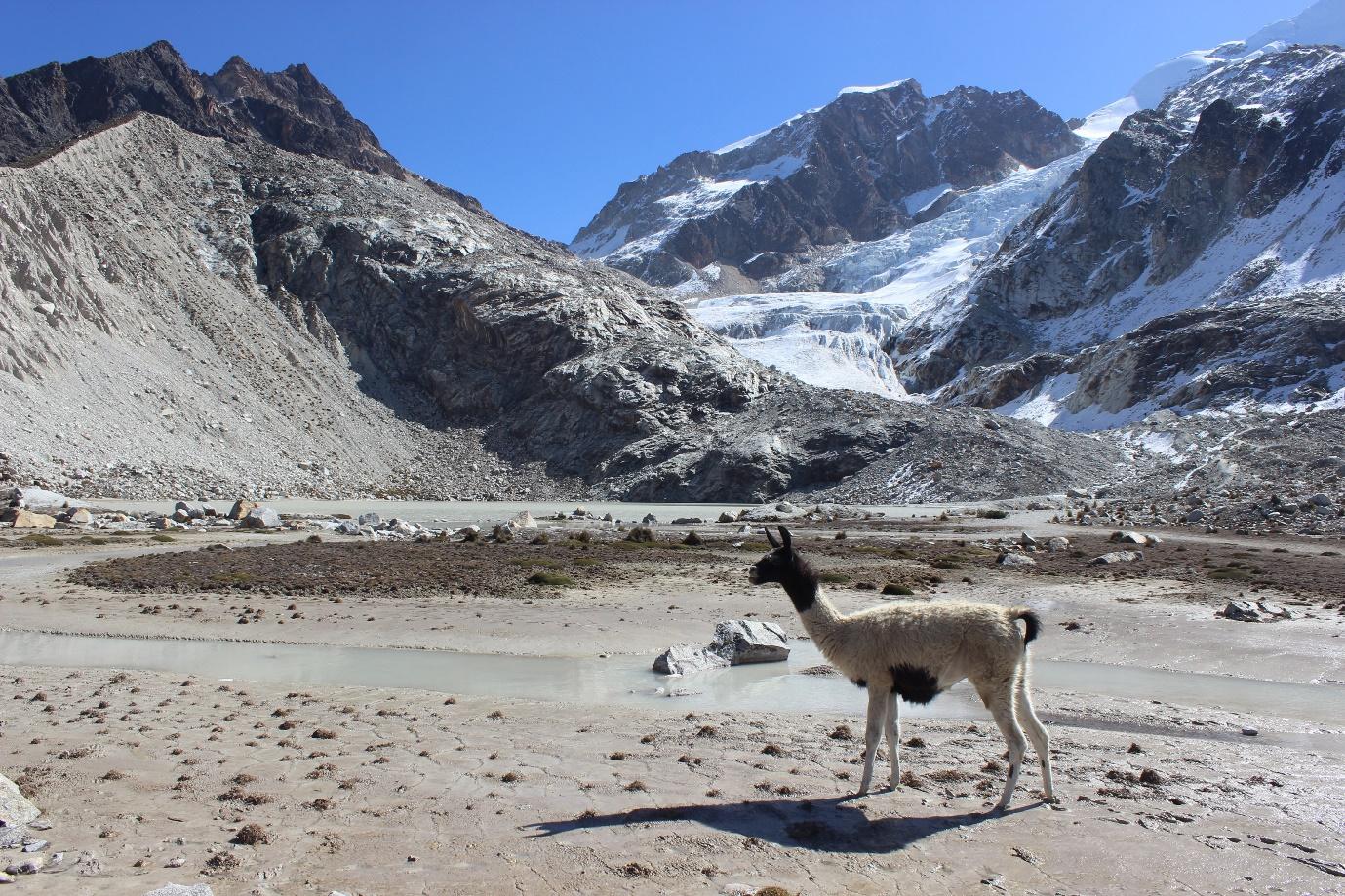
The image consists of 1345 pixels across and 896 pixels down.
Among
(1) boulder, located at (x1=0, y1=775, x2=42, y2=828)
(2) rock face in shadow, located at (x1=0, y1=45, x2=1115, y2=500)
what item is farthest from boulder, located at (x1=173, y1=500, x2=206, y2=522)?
(1) boulder, located at (x1=0, y1=775, x2=42, y2=828)

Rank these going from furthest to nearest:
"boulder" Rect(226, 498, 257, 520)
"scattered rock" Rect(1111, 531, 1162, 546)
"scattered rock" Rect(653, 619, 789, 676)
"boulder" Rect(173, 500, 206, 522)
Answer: "boulder" Rect(226, 498, 257, 520), "boulder" Rect(173, 500, 206, 522), "scattered rock" Rect(1111, 531, 1162, 546), "scattered rock" Rect(653, 619, 789, 676)

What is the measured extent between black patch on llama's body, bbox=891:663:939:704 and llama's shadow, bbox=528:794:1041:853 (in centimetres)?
107

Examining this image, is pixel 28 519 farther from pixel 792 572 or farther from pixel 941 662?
pixel 941 662

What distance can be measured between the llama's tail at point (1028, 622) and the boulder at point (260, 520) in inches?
1597

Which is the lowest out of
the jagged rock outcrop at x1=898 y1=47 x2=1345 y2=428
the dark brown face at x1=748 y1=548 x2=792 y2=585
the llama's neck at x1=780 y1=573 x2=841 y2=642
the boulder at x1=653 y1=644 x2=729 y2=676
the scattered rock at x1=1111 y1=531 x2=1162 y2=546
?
the boulder at x1=653 y1=644 x2=729 y2=676

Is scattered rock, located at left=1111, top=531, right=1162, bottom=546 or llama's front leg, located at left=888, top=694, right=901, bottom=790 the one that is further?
scattered rock, located at left=1111, top=531, right=1162, bottom=546

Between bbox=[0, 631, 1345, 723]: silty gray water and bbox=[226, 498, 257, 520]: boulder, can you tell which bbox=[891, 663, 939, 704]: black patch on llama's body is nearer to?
bbox=[0, 631, 1345, 723]: silty gray water

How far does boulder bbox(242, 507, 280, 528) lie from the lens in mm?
41438

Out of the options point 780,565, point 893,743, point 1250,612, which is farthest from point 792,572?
point 1250,612

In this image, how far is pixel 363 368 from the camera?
82188mm

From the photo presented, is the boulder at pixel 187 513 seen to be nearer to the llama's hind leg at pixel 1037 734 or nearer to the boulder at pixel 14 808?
the boulder at pixel 14 808

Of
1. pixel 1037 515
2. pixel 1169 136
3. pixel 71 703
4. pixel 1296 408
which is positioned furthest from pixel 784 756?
pixel 1169 136

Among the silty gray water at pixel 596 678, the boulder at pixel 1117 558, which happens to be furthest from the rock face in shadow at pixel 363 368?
the silty gray water at pixel 596 678

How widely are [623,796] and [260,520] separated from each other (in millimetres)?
39126
